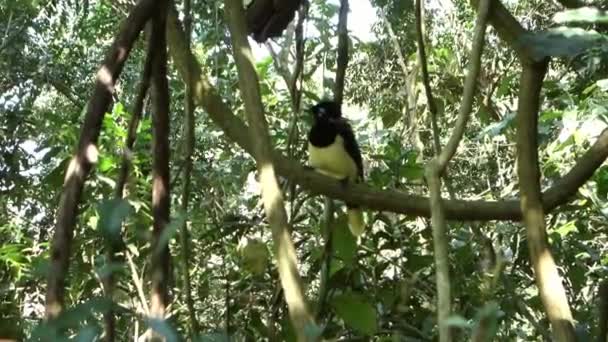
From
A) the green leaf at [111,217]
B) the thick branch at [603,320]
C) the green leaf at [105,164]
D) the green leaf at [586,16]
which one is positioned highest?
the green leaf at [105,164]

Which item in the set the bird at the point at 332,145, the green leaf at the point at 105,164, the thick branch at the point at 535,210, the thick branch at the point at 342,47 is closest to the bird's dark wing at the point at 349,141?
the bird at the point at 332,145

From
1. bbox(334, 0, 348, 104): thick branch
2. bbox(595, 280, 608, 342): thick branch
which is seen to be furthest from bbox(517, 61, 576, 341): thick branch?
bbox(334, 0, 348, 104): thick branch

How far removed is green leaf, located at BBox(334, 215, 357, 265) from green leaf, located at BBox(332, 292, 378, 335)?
17cm

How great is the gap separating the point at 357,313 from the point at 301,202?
0.39m

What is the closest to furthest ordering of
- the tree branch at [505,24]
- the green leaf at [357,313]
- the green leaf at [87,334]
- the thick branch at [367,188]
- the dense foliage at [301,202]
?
the green leaf at [87,334]
the tree branch at [505,24]
the thick branch at [367,188]
the green leaf at [357,313]
the dense foliage at [301,202]

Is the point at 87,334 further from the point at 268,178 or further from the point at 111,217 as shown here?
the point at 268,178

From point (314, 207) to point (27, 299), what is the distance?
90 centimetres

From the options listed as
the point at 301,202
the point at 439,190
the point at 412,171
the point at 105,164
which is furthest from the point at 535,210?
the point at 105,164

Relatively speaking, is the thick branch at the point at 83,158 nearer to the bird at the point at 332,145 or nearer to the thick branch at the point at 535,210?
the thick branch at the point at 535,210

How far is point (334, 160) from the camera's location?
3074 mm

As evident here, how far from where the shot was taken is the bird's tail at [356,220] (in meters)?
2.25

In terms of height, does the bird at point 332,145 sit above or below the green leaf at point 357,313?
above

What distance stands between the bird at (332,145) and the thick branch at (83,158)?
1.68 metres

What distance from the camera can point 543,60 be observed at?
1402mm
